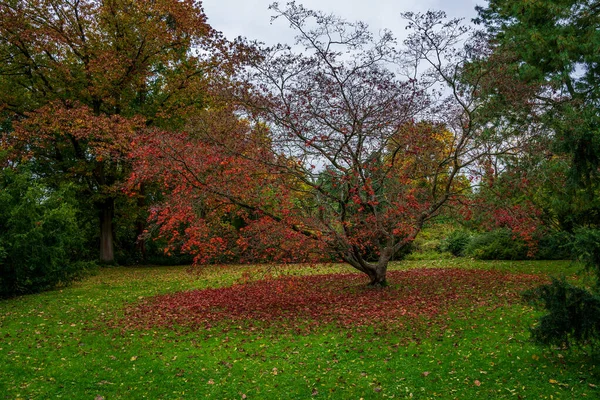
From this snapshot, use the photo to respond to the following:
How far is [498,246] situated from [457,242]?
295cm

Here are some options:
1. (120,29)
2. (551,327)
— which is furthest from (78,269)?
(551,327)

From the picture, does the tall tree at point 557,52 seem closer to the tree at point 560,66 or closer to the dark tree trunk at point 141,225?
the tree at point 560,66

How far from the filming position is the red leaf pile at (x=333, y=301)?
840 centimetres

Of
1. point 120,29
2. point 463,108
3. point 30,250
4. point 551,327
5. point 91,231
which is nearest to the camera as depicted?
point 551,327

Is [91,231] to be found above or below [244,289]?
above

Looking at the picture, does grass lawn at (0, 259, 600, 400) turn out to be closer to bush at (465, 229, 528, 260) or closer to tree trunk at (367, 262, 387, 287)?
tree trunk at (367, 262, 387, 287)

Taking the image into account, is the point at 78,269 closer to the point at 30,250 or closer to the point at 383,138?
the point at 30,250

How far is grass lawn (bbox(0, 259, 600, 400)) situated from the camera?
5234 millimetres

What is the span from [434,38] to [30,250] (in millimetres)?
10701

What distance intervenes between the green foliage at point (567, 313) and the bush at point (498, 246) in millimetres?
11291

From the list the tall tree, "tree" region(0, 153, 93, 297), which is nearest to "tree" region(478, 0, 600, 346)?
the tall tree

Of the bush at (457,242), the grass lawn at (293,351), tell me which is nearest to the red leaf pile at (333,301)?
the grass lawn at (293,351)

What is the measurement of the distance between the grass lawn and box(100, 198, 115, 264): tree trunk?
8741 millimetres

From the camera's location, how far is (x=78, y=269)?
528 inches
